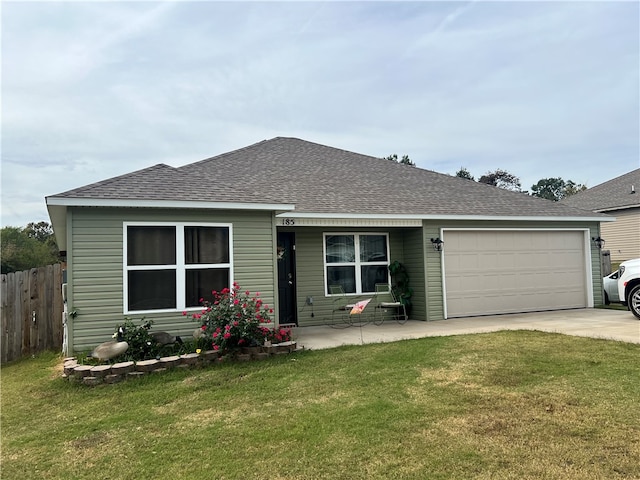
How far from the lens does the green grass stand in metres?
3.15

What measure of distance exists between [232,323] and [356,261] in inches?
189

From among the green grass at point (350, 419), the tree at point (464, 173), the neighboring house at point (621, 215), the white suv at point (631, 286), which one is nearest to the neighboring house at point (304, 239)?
the green grass at point (350, 419)

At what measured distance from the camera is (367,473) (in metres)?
3.02

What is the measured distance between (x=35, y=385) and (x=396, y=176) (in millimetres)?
10187

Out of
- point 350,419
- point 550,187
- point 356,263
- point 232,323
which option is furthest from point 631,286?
point 550,187

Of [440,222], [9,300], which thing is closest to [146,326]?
[9,300]

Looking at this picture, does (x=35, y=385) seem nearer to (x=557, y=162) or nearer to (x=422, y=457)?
(x=422, y=457)

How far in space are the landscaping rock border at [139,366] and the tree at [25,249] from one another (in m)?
40.8

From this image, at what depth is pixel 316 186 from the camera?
432 inches

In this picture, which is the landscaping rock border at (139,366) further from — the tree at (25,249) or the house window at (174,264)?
the tree at (25,249)

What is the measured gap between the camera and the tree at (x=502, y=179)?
41031 millimetres

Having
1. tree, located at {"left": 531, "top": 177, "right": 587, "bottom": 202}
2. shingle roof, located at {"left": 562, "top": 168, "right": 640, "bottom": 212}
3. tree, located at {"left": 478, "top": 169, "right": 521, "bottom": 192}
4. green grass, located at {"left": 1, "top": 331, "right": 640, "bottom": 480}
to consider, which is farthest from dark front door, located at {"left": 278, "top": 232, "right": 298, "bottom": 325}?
tree, located at {"left": 531, "top": 177, "right": 587, "bottom": 202}

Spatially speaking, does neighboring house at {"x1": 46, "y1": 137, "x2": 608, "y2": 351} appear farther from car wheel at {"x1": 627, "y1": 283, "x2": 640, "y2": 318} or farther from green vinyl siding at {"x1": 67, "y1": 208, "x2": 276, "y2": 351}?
car wheel at {"x1": 627, "y1": 283, "x2": 640, "y2": 318}

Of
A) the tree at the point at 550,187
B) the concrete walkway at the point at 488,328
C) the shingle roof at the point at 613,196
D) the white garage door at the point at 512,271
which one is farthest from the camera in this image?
the tree at the point at 550,187
